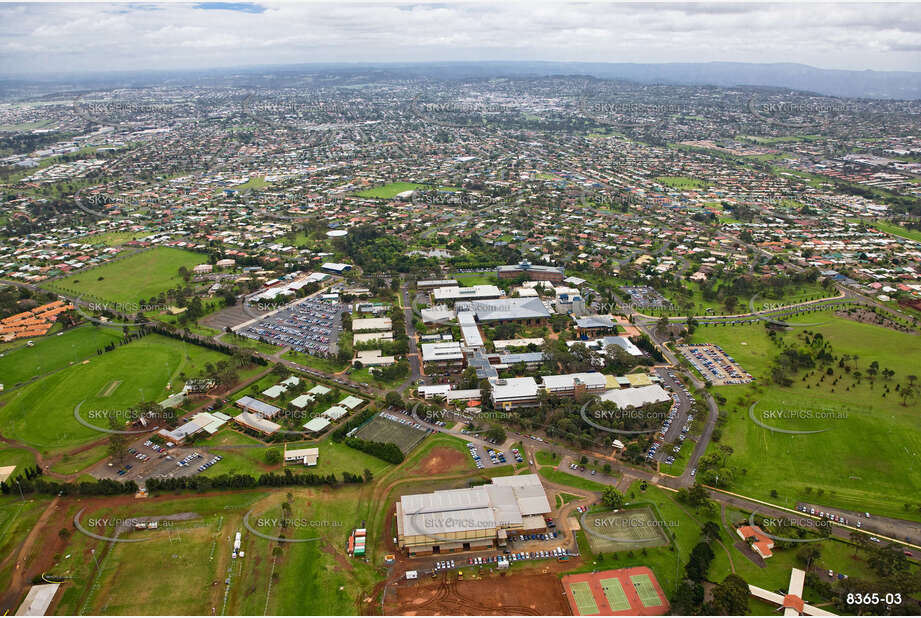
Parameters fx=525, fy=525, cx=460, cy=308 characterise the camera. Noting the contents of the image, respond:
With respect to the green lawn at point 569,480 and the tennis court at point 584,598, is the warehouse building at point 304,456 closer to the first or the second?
the green lawn at point 569,480

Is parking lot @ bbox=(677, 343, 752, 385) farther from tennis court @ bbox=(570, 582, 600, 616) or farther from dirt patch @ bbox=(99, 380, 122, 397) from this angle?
dirt patch @ bbox=(99, 380, 122, 397)

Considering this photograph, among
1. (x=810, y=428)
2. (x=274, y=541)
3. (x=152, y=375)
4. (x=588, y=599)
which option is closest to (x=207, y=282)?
(x=152, y=375)

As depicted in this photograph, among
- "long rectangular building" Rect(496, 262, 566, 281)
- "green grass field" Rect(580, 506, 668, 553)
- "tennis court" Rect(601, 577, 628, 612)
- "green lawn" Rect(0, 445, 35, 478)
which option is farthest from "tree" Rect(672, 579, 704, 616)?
"long rectangular building" Rect(496, 262, 566, 281)

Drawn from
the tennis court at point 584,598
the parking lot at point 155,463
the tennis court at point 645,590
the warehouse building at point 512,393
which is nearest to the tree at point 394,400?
the warehouse building at point 512,393

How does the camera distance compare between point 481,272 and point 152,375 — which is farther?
point 481,272

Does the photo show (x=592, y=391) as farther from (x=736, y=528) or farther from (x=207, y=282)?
(x=207, y=282)

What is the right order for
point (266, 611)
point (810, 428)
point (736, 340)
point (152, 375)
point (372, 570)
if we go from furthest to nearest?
point (736, 340) < point (152, 375) < point (810, 428) < point (372, 570) < point (266, 611)
